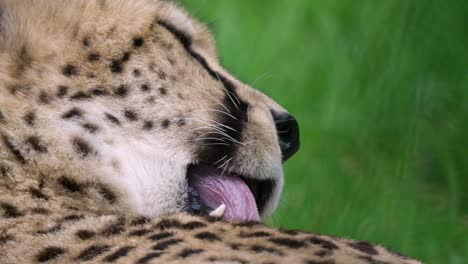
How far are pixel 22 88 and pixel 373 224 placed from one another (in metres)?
1.21

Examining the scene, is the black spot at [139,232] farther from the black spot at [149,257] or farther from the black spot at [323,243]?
the black spot at [323,243]

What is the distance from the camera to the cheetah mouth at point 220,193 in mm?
2379

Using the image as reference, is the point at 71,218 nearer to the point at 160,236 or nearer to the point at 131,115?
the point at 160,236

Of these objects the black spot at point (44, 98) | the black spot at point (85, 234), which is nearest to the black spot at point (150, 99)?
the black spot at point (44, 98)

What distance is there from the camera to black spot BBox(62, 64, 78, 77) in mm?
2281

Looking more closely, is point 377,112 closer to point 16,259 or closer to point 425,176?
point 425,176

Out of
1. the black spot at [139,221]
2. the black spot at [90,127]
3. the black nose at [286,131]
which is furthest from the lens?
the black nose at [286,131]

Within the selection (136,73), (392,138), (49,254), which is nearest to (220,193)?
(136,73)

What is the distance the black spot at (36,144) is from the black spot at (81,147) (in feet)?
0.23

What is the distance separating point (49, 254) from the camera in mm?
1984

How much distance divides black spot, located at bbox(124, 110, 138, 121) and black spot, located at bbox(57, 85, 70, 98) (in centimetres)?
15

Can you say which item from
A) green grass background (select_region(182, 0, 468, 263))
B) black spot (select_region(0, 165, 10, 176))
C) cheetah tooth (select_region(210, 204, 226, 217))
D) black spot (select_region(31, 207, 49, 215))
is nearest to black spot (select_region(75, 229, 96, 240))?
black spot (select_region(31, 207, 49, 215))

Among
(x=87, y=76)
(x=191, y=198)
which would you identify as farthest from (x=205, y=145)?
(x=87, y=76)

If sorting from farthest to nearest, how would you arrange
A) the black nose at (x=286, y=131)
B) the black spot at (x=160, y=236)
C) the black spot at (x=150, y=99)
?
the black nose at (x=286, y=131), the black spot at (x=150, y=99), the black spot at (x=160, y=236)
